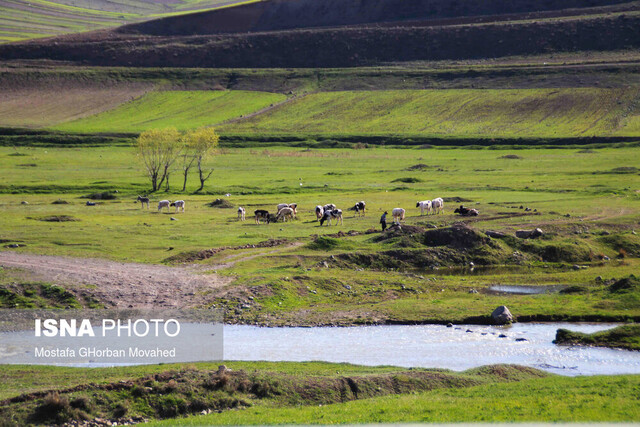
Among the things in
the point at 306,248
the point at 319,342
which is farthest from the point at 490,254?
the point at 319,342

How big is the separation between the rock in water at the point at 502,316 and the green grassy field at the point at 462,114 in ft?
278

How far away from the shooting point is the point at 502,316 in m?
29.0

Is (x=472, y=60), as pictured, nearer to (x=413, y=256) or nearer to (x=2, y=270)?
(x=413, y=256)

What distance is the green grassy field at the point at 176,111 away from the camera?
5113 inches

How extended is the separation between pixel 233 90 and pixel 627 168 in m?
99.1

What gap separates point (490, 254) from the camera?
40625mm

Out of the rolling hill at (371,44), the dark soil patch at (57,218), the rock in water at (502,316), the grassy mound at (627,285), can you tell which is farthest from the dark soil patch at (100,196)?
the rolling hill at (371,44)

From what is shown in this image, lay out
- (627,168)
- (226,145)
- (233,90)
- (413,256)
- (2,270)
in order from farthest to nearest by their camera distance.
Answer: (233,90)
(226,145)
(627,168)
(413,256)
(2,270)

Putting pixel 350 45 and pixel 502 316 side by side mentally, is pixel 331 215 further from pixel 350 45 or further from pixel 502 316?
pixel 350 45

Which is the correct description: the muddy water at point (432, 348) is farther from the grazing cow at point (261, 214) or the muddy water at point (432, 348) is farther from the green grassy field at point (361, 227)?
the grazing cow at point (261, 214)

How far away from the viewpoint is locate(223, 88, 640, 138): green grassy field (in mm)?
116438

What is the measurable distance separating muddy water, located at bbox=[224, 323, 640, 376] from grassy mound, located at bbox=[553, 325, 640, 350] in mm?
417

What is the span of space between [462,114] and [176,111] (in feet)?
172

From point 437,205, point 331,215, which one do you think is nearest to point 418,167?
point 437,205
